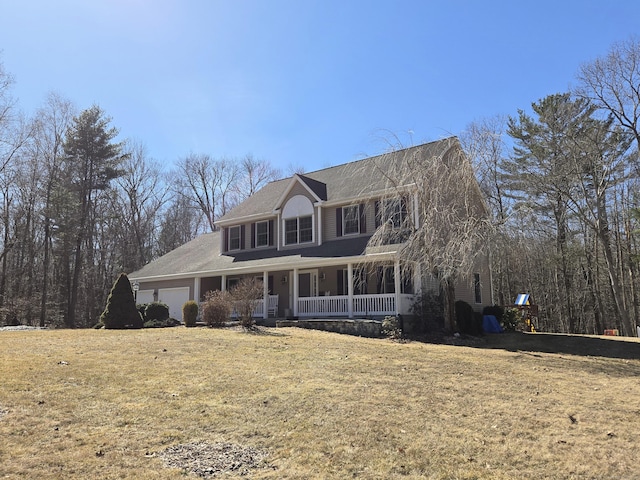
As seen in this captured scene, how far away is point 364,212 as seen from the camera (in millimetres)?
20703

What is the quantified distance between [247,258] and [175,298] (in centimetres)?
504

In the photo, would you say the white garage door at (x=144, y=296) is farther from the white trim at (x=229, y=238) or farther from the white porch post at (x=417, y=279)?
the white porch post at (x=417, y=279)

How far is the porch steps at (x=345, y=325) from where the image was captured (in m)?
17.3

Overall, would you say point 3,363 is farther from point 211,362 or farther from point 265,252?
point 265,252

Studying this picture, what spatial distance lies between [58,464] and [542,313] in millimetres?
35112

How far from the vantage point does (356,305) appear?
19109 millimetres

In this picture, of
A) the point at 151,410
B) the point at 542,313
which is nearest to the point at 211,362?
the point at 151,410

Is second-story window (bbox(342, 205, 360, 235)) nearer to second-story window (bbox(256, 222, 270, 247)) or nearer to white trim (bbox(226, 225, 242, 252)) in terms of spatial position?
second-story window (bbox(256, 222, 270, 247))

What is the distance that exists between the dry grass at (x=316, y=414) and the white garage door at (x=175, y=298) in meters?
14.1

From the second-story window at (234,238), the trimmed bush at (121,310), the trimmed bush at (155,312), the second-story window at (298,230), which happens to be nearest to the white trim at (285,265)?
the second-story window at (298,230)

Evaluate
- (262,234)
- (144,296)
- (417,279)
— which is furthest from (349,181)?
(144,296)

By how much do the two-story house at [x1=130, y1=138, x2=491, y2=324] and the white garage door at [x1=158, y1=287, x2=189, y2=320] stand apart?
0.19 feet

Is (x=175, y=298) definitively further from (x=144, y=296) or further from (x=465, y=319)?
(x=465, y=319)

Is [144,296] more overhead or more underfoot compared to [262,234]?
more underfoot
